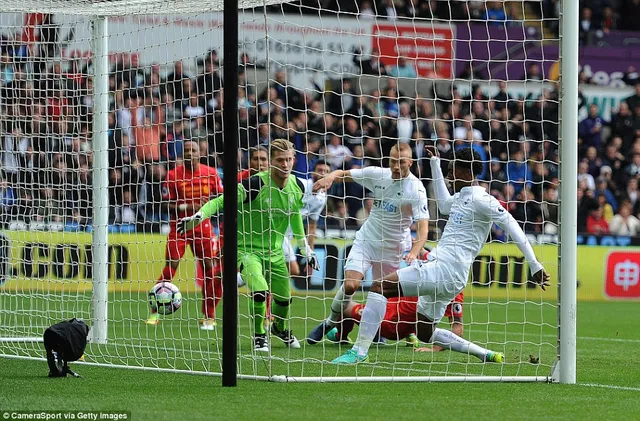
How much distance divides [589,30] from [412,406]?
22.0 m

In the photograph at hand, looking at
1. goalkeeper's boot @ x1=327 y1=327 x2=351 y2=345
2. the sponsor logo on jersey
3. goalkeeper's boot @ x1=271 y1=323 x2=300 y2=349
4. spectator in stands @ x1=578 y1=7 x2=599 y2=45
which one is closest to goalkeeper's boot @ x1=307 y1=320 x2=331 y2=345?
goalkeeper's boot @ x1=271 y1=323 x2=300 y2=349

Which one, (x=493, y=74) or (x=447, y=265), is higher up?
(x=493, y=74)

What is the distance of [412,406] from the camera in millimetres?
6730

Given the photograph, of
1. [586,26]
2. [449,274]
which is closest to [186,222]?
[449,274]

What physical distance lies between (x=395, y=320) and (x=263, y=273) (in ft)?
4.63

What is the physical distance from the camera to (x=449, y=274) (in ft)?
30.2

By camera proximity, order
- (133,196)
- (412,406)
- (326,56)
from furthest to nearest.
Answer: (326,56) < (133,196) < (412,406)

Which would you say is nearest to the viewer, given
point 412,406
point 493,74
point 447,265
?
point 412,406

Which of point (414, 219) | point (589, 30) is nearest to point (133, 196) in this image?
point (414, 219)

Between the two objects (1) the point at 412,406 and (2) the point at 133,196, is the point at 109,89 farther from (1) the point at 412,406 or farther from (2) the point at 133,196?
(1) the point at 412,406

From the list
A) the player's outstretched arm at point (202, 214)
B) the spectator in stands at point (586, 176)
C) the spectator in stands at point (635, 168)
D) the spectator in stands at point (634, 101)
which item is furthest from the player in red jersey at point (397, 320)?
the spectator in stands at point (634, 101)

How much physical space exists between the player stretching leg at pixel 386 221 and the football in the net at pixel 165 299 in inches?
53.1

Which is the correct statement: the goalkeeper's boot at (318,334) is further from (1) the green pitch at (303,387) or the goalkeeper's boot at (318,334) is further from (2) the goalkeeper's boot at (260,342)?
(2) the goalkeeper's boot at (260,342)

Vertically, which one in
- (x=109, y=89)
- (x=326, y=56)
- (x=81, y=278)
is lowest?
(x=81, y=278)
